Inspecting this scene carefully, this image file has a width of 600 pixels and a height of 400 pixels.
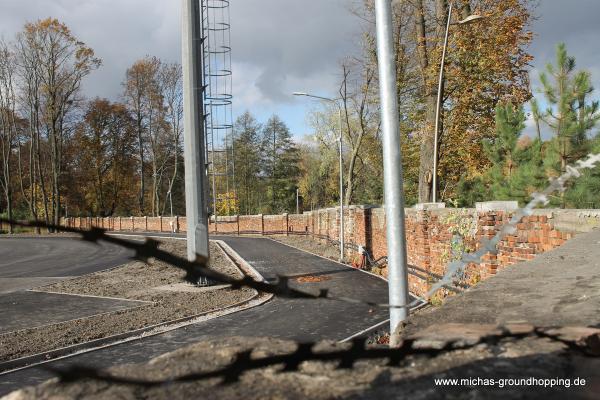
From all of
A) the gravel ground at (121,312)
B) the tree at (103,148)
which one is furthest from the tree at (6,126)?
the gravel ground at (121,312)

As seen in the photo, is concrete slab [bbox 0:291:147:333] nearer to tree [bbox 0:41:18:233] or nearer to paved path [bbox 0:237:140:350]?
paved path [bbox 0:237:140:350]

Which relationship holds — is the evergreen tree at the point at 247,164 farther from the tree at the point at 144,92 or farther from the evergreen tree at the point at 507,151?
the evergreen tree at the point at 507,151

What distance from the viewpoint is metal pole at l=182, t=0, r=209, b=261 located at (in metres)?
15.7

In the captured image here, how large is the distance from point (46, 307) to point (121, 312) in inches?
105

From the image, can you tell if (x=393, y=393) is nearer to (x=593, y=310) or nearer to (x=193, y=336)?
(x=593, y=310)

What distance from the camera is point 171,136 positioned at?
64.3 m

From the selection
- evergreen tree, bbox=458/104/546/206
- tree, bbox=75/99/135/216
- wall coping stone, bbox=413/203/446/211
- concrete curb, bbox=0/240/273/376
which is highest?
tree, bbox=75/99/135/216

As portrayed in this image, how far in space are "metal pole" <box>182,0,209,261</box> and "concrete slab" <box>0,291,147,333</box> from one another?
287 cm

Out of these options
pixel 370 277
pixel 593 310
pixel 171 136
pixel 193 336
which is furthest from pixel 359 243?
pixel 171 136

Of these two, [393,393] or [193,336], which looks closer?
[393,393]

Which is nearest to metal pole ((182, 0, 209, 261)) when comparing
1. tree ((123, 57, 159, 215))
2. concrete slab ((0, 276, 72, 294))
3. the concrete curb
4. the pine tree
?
the concrete curb

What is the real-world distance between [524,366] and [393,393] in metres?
0.56

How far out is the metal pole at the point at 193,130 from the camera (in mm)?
15719

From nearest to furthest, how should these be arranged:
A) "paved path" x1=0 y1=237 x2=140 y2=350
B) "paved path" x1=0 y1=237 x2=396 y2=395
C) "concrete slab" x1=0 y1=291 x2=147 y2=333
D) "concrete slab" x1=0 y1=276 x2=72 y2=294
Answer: "paved path" x1=0 y1=237 x2=396 y2=395
"concrete slab" x1=0 y1=291 x2=147 y2=333
"paved path" x1=0 y1=237 x2=140 y2=350
"concrete slab" x1=0 y1=276 x2=72 y2=294
